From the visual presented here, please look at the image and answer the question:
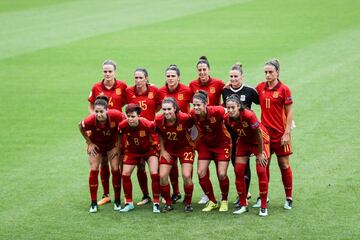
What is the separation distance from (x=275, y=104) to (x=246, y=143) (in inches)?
30.7

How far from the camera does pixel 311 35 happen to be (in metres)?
29.1

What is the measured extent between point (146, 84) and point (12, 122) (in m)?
6.59

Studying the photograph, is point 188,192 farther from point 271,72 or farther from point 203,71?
point 271,72

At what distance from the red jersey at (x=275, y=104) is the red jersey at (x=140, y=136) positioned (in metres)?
1.81

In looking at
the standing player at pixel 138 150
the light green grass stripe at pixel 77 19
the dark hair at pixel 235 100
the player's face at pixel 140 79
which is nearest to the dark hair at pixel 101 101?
the standing player at pixel 138 150

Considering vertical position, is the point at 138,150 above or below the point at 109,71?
below

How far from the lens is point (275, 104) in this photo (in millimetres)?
13258

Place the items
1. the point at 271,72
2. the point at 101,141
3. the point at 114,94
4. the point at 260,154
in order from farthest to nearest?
the point at 114,94, the point at 101,141, the point at 271,72, the point at 260,154

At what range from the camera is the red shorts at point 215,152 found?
43.9ft

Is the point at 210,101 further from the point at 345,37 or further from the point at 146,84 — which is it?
the point at 345,37

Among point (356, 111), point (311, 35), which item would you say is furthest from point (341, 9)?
point (356, 111)

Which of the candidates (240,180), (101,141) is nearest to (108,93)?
(101,141)

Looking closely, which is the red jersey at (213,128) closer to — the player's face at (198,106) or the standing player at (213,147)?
the standing player at (213,147)

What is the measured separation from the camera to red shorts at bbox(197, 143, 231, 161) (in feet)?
43.9
